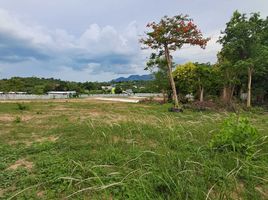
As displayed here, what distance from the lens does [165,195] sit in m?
2.23

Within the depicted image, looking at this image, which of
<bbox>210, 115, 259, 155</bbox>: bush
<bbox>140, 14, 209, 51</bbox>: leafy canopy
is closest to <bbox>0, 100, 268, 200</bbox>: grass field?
<bbox>210, 115, 259, 155</bbox>: bush

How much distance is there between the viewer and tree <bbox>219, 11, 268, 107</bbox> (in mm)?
12487

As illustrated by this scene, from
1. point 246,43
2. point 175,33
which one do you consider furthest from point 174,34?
point 246,43

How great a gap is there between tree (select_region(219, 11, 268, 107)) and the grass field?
9329 mm

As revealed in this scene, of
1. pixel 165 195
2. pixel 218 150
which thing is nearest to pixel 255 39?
pixel 218 150

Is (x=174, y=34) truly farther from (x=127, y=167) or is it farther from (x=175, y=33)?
(x=127, y=167)

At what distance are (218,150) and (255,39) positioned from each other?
11.7 meters

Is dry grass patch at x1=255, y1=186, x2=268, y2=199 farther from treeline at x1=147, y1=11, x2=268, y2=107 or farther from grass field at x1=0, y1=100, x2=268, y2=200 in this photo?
treeline at x1=147, y1=11, x2=268, y2=107

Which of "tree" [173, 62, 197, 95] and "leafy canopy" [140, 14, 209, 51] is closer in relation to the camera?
"leafy canopy" [140, 14, 209, 51]

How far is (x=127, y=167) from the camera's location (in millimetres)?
3047

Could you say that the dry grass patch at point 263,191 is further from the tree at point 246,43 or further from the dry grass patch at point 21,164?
the tree at point 246,43

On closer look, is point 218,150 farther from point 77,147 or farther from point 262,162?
point 77,147

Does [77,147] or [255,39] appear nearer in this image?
[77,147]

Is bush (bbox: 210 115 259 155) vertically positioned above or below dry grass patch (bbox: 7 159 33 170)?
above
